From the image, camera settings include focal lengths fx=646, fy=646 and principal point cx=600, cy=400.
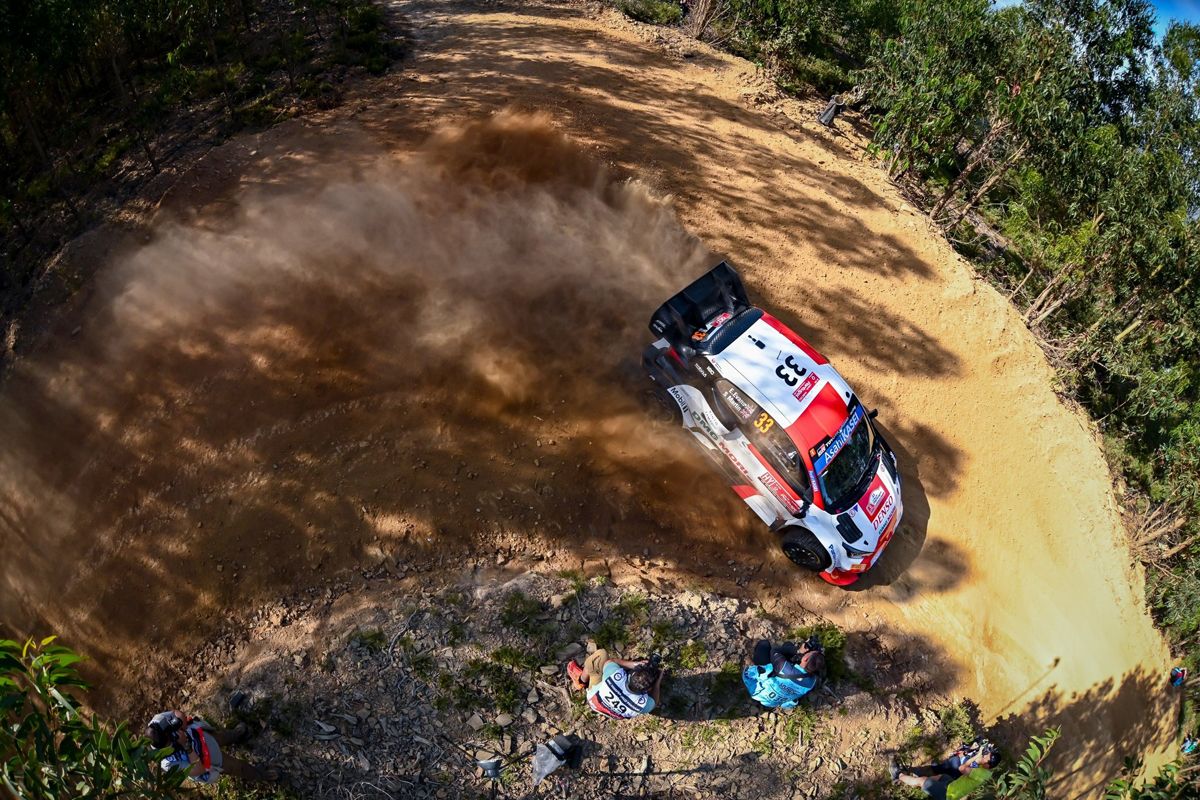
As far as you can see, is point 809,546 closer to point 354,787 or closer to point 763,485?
point 763,485

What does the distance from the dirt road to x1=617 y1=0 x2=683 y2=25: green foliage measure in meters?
5.11

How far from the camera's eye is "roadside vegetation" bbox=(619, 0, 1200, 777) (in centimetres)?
1250

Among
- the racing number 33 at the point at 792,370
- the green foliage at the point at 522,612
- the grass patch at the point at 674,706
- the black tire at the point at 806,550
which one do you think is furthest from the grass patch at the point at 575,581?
the racing number 33 at the point at 792,370

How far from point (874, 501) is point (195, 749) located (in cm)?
879

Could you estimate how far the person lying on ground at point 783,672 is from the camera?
310 inches

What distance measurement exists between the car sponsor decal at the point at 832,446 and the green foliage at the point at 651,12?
13880 millimetres

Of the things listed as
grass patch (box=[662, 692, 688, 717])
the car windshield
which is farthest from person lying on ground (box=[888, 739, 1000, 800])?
the car windshield

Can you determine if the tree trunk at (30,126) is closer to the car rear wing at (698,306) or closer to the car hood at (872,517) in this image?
the car rear wing at (698,306)

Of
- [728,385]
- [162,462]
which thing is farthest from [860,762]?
[162,462]

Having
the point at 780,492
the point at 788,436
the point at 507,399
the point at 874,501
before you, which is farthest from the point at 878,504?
the point at 507,399

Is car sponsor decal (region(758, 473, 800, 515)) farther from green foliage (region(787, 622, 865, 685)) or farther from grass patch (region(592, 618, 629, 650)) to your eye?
grass patch (region(592, 618, 629, 650))

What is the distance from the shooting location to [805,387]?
9.23 m

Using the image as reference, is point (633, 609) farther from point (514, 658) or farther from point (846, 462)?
point (846, 462)

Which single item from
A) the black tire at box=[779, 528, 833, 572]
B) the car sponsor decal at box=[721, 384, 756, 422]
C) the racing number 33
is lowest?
the black tire at box=[779, 528, 833, 572]
